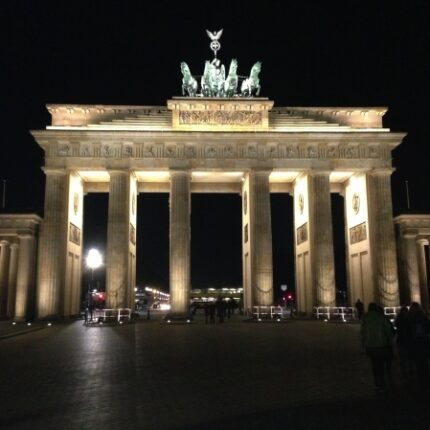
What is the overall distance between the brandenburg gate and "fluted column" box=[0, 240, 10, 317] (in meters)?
6.61

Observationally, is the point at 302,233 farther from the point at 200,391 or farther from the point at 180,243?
the point at 200,391

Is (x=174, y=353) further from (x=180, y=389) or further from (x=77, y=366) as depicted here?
(x=180, y=389)

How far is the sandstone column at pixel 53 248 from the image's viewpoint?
129ft

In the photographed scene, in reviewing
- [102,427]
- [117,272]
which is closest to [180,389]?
[102,427]

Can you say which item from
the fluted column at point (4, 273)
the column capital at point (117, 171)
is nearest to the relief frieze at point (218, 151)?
the column capital at point (117, 171)

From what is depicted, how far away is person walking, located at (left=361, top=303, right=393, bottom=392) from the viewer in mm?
10969

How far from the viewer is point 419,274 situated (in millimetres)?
46000

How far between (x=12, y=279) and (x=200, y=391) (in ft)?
130

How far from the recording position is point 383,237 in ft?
136

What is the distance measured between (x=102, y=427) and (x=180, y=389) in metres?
3.23

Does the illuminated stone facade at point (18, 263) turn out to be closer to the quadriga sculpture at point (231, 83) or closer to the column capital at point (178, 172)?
the column capital at point (178, 172)

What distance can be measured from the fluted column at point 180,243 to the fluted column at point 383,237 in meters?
15.4

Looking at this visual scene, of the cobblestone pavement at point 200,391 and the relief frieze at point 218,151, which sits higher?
the relief frieze at point 218,151

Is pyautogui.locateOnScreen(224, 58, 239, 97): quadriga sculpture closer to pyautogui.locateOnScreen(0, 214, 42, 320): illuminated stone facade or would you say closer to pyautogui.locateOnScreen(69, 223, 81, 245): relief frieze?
pyautogui.locateOnScreen(69, 223, 81, 245): relief frieze
